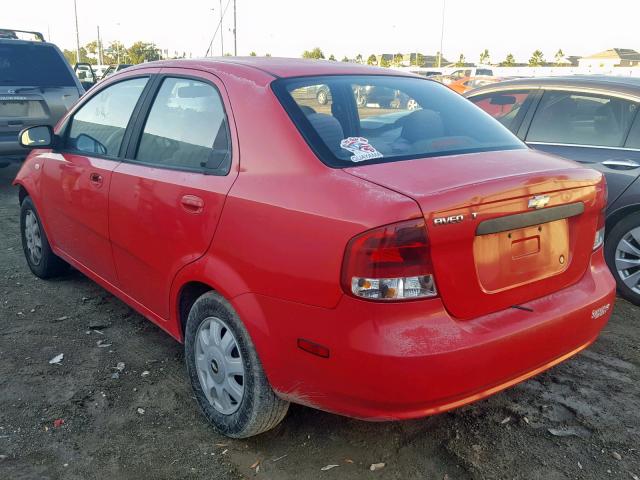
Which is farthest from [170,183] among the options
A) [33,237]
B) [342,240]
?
[33,237]

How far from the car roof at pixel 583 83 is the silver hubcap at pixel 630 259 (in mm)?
1089

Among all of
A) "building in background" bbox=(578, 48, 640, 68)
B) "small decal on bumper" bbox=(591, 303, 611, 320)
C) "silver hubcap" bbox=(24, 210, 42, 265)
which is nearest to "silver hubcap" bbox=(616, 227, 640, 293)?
"small decal on bumper" bbox=(591, 303, 611, 320)

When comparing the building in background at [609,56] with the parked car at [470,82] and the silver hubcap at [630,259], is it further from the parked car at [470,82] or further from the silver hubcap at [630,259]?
the silver hubcap at [630,259]

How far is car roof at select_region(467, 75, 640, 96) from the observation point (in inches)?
181

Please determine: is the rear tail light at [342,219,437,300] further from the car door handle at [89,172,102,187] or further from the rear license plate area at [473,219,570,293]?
the car door handle at [89,172,102,187]

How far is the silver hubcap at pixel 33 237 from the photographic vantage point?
480 centimetres

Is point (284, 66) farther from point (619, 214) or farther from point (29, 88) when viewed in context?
point (29, 88)

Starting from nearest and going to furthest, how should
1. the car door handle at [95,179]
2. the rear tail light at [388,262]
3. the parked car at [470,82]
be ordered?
the rear tail light at [388,262], the car door handle at [95,179], the parked car at [470,82]

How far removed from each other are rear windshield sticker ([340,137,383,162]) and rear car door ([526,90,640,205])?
8.49ft

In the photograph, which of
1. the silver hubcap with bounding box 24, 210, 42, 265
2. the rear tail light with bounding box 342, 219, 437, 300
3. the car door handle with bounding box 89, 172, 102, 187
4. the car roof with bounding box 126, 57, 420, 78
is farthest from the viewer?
the silver hubcap with bounding box 24, 210, 42, 265

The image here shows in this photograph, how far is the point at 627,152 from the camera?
14.5ft

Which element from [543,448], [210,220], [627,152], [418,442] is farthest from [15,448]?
[627,152]

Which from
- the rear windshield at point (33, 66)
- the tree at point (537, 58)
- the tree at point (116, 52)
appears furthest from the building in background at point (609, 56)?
the rear windshield at point (33, 66)

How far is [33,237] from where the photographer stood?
488 centimetres
